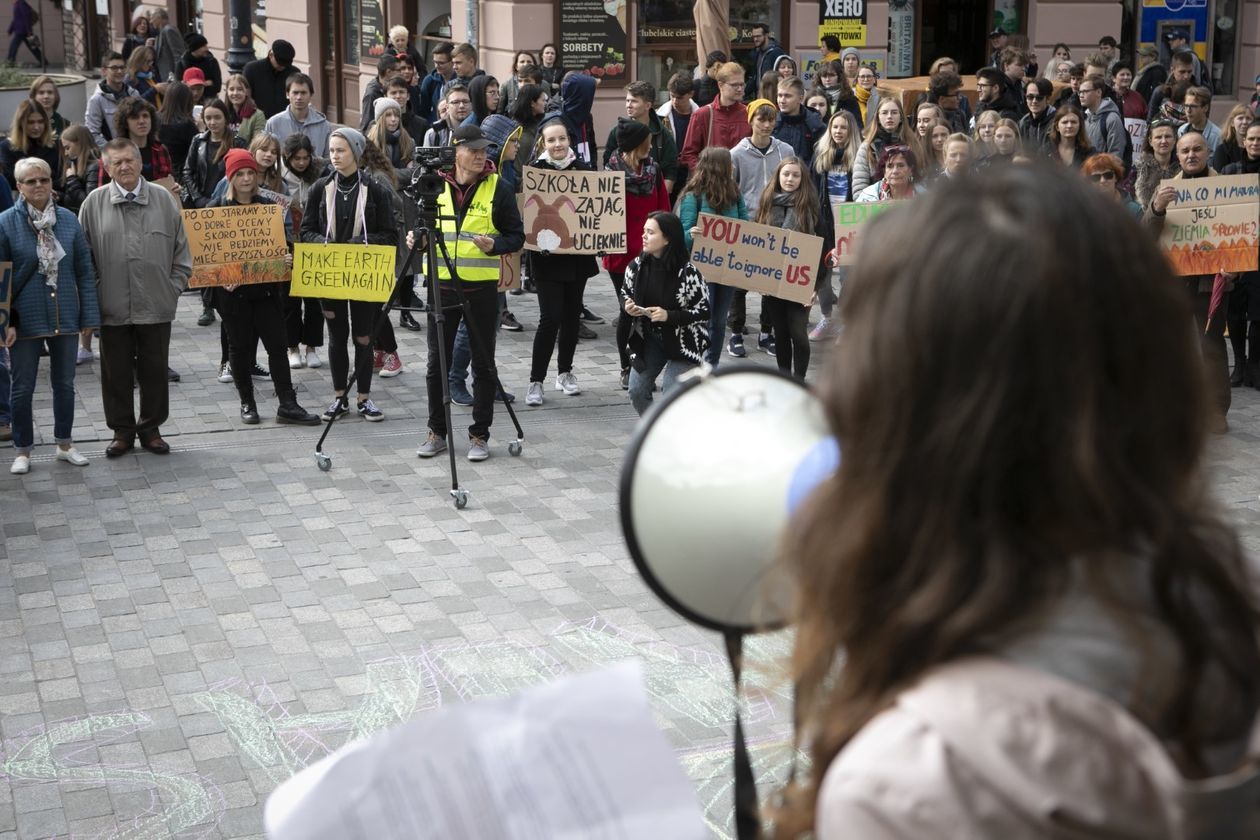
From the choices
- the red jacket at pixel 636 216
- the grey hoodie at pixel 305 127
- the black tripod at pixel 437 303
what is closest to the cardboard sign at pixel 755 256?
the red jacket at pixel 636 216

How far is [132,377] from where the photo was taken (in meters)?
9.31

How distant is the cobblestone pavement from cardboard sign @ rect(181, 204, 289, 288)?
3.10ft

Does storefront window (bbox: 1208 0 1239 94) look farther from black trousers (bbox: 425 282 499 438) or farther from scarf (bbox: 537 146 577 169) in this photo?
black trousers (bbox: 425 282 499 438)

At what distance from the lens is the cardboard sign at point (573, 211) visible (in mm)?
10602

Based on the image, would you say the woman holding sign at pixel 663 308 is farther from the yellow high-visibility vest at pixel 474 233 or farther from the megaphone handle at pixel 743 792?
the megaphone handle at pixel 743 792

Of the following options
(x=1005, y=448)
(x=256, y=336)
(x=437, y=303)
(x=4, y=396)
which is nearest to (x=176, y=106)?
(x=256, y=336)

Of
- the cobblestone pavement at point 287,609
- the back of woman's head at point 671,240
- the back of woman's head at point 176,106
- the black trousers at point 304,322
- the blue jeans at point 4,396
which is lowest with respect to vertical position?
the cobblestone pavement at point 287,609

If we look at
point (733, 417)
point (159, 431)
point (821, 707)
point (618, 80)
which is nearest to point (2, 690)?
point (159, 431)

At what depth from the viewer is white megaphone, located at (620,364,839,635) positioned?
1.76 m

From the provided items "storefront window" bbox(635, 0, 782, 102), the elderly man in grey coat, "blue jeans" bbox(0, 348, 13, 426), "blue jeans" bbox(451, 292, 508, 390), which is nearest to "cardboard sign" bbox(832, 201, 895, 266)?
"blue jeans" bbox(451, 292, 508, 390)

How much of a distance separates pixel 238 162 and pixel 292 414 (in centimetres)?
178

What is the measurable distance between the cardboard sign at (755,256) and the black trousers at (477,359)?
1691mm

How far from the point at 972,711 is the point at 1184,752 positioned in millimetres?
221

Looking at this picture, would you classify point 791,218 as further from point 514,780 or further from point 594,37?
point 594,37
